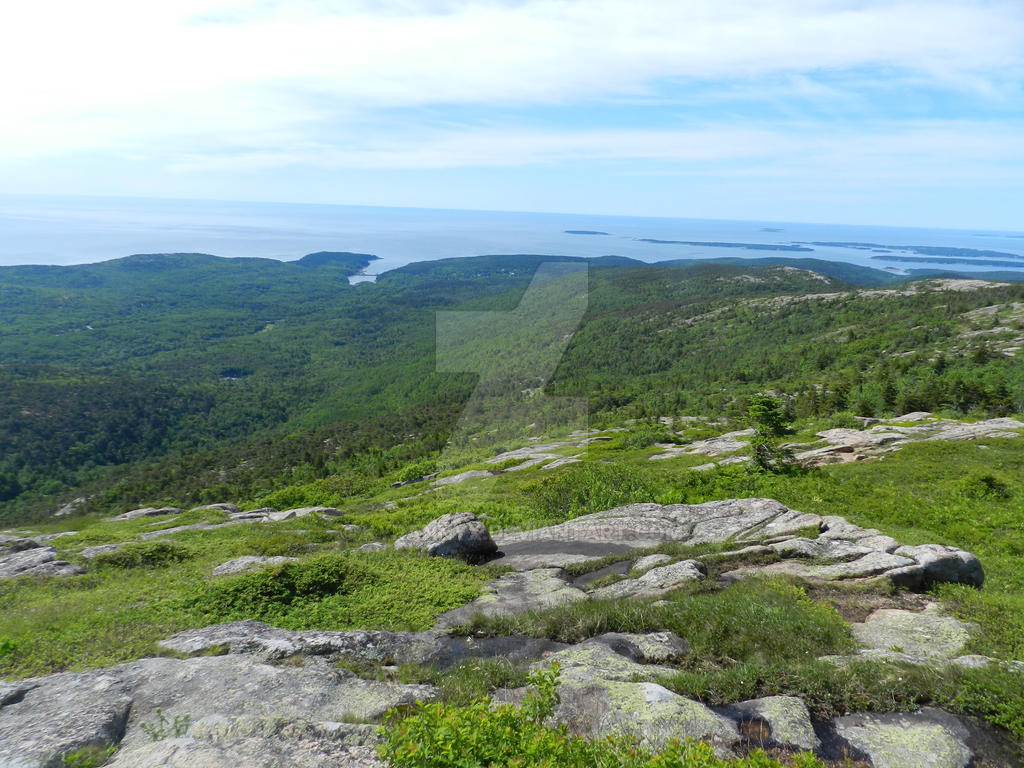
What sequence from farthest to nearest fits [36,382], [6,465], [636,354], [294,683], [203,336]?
1. [203,336]
2. [36,382]
3. [6,465]
4. [636,354]
5. [294,683]

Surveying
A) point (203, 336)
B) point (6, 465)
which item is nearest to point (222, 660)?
point (6, 465)

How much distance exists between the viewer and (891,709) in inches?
240

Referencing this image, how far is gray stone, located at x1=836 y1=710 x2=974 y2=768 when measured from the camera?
17.3 feet

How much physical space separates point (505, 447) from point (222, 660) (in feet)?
103

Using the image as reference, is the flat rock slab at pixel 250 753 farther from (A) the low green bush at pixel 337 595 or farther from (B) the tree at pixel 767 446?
(B) the tree at pixel 767 446

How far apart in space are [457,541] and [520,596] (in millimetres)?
4048

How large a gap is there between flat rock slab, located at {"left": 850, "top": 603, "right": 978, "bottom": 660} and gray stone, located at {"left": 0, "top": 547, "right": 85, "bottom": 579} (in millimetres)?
21200

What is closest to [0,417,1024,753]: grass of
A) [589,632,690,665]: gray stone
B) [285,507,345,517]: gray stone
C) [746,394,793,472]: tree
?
[589,632,690,665]: gray stone

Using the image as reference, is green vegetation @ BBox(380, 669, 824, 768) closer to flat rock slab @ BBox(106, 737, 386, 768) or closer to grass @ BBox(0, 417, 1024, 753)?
grass @ BBox(0, 417, 1024, 753)

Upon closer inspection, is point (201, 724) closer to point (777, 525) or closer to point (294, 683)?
point (294, 683)

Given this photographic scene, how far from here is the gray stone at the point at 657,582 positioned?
10711 millimetres

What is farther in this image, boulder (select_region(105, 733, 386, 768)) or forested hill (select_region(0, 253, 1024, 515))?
forested hill (select_region(0, 253, 1024, 515))

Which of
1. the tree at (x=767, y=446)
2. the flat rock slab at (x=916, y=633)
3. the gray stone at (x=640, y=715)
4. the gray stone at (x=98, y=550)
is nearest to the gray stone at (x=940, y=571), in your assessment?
the flat rock slab at (x=916, y=633)

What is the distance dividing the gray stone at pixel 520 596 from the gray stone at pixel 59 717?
17.5ft
